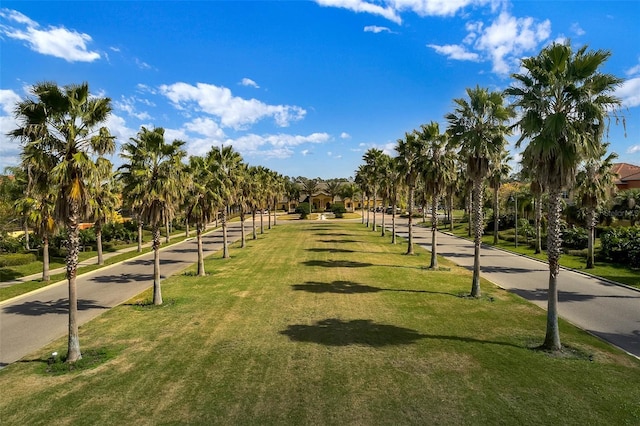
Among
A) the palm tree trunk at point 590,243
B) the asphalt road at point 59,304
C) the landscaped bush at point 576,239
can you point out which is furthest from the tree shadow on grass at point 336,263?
the landscaped bush at point 576,239

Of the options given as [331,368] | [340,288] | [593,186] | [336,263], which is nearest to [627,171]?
[593,186]

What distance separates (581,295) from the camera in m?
20.8

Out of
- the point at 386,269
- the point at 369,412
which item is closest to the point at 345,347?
the point at 369,412

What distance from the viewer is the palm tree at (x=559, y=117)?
1212cm

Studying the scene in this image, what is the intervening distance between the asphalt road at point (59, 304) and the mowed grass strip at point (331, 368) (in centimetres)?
123

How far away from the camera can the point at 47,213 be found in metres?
26.2

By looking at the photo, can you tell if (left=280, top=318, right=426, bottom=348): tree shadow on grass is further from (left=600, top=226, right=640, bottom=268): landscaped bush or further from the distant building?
the distant building

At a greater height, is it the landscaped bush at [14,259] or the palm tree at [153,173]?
the palm tree at [153,173]

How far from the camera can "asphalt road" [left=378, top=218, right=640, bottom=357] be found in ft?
50.0

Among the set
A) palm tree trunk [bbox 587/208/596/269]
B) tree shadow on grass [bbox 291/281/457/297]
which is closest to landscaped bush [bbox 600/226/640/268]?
palm tree trunk [bbox 587/208/596/269]

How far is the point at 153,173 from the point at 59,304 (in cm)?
896

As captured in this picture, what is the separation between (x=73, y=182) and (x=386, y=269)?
2132cm

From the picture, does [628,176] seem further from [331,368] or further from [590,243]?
[331,368]

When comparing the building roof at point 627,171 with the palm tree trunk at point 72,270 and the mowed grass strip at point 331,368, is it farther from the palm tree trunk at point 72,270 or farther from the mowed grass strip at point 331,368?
the palm tree trunk at point 72,270
